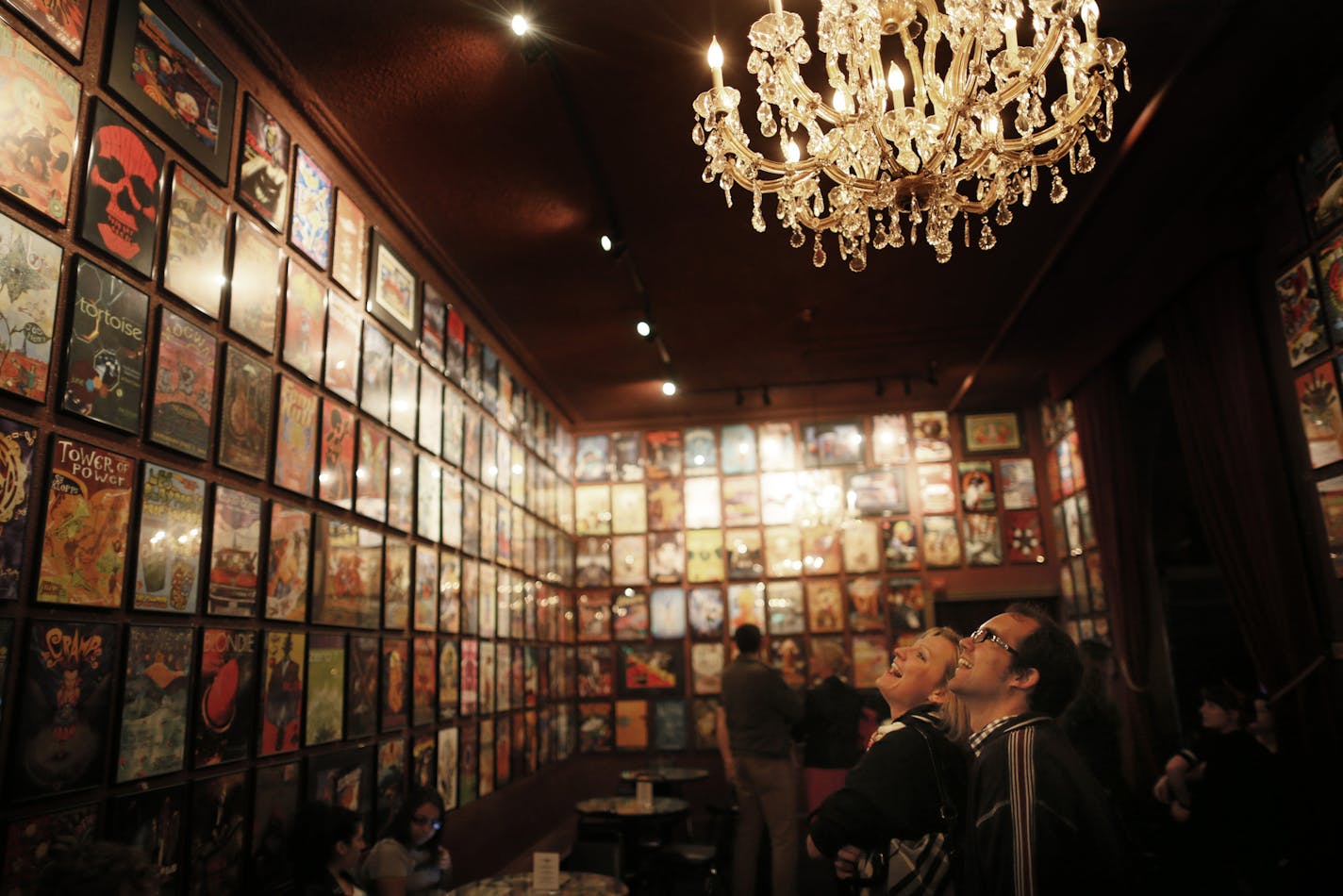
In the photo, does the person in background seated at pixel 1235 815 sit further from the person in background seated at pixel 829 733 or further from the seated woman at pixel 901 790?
the seated woman at pixel 901 790

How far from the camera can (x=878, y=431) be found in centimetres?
933

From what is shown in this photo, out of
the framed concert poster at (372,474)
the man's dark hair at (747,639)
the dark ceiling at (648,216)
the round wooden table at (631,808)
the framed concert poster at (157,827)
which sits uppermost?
the dark ceiling at (648,216)

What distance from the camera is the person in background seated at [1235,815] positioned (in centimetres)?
423

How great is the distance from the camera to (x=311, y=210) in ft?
14.1

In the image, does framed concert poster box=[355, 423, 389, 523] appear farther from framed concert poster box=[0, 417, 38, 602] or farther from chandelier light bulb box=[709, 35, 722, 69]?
chandelier light bulb box=[709, 35, 722, 69]

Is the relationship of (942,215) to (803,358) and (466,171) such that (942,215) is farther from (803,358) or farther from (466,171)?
(803,358)

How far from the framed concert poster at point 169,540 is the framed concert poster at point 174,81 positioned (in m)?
1.22

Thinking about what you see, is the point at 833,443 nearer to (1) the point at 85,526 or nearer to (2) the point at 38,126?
(1) the point at 85,526

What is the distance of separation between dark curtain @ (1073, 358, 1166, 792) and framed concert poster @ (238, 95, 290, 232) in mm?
5852

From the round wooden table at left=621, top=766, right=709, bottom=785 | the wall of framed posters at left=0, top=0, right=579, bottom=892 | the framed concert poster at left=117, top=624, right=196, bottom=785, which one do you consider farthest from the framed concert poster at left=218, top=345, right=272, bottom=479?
the round wooden table at left=621, top=766, right=709, bottom=785

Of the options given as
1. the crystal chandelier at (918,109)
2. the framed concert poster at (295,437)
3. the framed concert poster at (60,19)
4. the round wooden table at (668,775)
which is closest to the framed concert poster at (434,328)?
the framed concert poster at (295,437)

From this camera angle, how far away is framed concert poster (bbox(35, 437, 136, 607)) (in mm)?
2629

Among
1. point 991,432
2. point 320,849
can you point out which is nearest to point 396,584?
point 320,849

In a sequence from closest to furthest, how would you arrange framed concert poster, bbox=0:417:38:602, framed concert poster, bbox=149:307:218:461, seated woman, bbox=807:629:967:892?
seated woman, bbox=807:629:967:892 < framed concert poster, bbox=0:417:38:602 < framed concert poster, bbox=149:307:218:461
